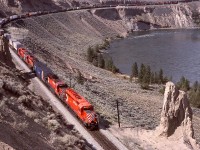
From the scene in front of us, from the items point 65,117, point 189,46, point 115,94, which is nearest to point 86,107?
point 65,117

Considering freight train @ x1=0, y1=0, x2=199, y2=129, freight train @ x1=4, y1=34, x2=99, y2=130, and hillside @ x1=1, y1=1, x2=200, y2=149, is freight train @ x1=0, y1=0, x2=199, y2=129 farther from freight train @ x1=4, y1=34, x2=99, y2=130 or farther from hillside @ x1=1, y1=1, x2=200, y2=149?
hillside @ x1=1, y1=1, x2=200, y2=149

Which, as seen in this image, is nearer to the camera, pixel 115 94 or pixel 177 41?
pixel 115 94

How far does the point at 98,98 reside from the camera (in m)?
49.8

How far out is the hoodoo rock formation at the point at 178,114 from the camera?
34.4 meters

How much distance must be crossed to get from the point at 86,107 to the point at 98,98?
44.4 feet

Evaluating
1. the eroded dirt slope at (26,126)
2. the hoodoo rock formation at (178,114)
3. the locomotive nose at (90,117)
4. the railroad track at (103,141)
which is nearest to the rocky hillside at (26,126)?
the eroded dirt slope at (26,126)

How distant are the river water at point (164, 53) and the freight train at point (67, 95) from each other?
139 feet

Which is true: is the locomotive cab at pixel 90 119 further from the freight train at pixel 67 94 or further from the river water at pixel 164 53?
the river water at pixel 164 53

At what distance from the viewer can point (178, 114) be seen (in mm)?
34938

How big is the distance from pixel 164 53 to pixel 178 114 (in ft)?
287

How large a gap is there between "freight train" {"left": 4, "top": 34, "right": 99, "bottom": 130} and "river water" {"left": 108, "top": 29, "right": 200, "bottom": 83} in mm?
42400

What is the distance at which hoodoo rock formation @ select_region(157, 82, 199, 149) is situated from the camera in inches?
1355

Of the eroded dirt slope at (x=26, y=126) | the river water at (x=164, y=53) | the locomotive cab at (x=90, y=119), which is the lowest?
the river water at (x=164, y=53)

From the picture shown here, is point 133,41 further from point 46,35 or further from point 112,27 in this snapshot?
point 46,35
